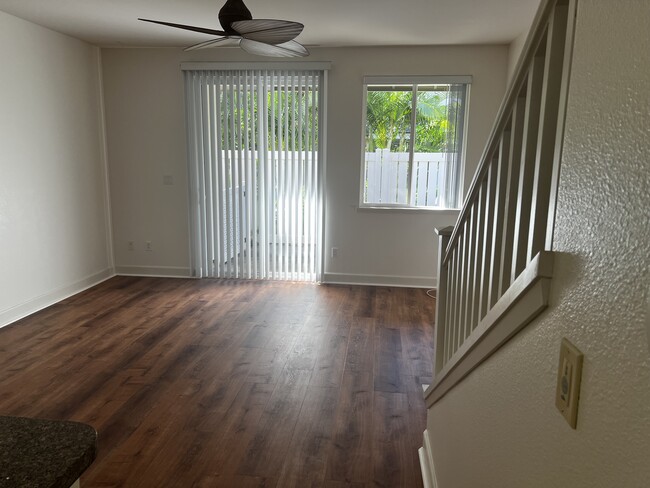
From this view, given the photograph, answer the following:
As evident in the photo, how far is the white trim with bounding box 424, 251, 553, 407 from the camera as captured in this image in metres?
0.85

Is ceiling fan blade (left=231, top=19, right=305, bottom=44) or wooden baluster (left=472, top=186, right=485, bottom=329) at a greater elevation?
ceiling fan blade (left=231, top=19, right=305, bottom=44)

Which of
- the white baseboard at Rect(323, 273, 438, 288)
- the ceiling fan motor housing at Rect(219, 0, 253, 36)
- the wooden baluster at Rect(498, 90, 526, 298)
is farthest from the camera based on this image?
the white baseboard at Rect(323, 273, 438, 288)

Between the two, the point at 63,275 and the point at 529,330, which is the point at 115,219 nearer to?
the point at 63,275

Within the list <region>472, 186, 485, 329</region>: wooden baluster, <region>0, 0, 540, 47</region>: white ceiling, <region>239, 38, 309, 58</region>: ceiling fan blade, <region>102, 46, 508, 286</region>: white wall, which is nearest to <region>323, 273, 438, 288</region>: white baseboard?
<region>102, 46, 508, 286</region>: white wall

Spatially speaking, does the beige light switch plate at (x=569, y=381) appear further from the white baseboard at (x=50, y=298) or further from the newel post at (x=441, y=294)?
the white baseboard at (x=50, y=298)

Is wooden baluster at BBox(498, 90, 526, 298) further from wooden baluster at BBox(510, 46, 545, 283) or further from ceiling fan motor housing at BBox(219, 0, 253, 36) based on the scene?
ceiling fan motor housing at BBox(219, 0, 253, 36)

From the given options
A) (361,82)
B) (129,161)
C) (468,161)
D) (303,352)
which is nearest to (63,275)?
(129,161)

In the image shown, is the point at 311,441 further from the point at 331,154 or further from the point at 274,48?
the point at 331,154

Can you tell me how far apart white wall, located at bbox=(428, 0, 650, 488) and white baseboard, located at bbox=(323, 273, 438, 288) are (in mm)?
4579

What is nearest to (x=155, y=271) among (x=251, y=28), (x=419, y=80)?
(x=419, y=80)

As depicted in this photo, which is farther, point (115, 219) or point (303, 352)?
point (115, 219)

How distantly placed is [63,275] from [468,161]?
14.5ft

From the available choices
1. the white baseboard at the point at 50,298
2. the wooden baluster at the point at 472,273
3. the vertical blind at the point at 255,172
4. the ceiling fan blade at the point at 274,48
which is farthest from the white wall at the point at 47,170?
the wooden baluster at the point at 472,273

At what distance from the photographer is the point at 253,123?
5.34 metres
